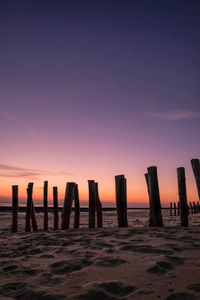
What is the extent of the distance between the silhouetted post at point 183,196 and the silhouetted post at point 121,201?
5.04 feet

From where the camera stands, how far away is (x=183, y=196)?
675cm

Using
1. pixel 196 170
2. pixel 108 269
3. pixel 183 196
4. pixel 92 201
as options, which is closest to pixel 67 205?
pixel 92 201

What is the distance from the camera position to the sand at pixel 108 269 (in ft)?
8.54

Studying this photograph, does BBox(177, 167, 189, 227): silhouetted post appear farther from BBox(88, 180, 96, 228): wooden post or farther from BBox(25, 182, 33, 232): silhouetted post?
BBox(25, 182, 33, 232): silhouetted post

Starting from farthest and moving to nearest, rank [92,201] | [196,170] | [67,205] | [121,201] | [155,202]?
[92,201]
[67,205]
[121,201]
[155,202]
[196,170]

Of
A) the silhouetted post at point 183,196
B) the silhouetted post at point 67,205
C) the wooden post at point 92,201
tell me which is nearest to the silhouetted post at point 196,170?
the silhouetted post at point 183,196

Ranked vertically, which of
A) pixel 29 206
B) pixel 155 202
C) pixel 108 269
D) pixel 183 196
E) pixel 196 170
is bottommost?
pixel 108 269

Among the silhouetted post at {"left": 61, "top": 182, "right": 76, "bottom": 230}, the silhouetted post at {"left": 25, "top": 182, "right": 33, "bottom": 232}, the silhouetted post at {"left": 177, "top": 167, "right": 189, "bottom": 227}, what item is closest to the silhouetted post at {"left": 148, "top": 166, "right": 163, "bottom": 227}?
the silhouetted post at {"left": 177, "top": 167, "right": 189, "bottom": 227}

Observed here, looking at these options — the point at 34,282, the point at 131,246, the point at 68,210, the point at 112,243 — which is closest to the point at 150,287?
the point at 34,282

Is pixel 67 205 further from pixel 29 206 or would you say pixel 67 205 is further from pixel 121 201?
pixel 29 206

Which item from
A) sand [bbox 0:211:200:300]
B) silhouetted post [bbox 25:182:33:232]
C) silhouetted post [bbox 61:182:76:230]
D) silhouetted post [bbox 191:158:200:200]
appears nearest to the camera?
sand [bbox 0:211:200:300]

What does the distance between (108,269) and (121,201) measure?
3928 millimetres

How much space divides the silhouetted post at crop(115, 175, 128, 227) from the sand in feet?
6.52

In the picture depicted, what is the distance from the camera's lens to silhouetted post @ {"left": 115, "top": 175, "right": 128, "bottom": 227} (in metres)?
7.14
